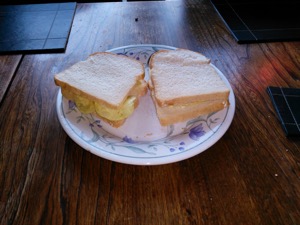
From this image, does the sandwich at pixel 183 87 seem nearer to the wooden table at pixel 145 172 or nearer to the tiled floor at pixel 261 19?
the wooden table at pixel 145 172

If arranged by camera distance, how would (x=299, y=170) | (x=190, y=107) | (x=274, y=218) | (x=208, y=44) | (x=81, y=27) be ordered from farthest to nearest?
(x=81, y=27) → (x=208, y=44) → (x=190, y=107) → (x=299, y=170) → (x=274, y=218)

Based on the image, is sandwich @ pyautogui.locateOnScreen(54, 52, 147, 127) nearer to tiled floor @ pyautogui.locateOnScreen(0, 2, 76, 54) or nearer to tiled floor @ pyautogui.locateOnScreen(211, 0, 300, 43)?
tiled floor @ pyautogui.locateOnScreen(0, 2, 76, 54)

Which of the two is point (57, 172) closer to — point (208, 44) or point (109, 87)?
point (109, 87)

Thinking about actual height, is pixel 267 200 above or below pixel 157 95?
below

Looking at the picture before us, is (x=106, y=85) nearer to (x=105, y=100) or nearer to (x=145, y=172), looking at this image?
(x=105, y=100)

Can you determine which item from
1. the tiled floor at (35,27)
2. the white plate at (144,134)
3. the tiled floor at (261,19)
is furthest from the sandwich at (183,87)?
the tiled floor at (35,27)

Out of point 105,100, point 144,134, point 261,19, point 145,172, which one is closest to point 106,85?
point 105,100

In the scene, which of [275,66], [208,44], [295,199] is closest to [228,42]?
[208,44]
